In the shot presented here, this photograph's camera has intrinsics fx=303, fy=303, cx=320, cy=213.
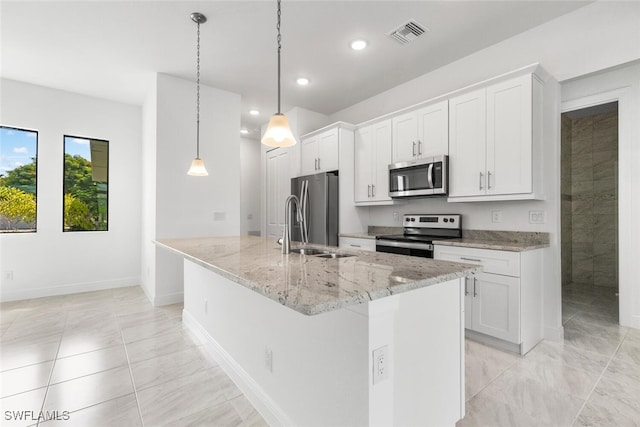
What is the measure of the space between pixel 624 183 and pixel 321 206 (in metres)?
3.11

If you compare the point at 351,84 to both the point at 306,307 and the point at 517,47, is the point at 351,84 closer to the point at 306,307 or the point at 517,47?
the point at 517,47

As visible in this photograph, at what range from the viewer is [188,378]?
81.4 inches

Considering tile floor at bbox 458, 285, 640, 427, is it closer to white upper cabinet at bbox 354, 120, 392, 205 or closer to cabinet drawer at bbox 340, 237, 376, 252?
cabinet drawer at bbox 340, 237, 376, 252

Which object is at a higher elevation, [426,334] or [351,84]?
[351,84]

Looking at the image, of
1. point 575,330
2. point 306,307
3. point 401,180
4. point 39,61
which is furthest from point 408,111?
point 39,61

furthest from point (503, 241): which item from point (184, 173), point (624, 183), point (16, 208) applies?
point (16, 208)

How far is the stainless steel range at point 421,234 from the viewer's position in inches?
119

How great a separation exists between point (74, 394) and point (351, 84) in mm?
4017

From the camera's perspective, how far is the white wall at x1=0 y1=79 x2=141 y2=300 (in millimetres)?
Result: 3975

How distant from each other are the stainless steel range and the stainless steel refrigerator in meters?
0.84

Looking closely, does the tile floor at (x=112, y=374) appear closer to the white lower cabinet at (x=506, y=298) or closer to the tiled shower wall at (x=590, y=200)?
the white lower cabinet at (x=506, y=298)

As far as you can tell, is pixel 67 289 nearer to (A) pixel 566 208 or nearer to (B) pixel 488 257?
(B) pixel 488 257

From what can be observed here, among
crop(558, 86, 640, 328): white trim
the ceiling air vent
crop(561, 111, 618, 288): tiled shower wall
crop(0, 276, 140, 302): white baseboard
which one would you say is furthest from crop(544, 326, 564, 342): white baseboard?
crop(0, 276, 140, 302): white baseboard

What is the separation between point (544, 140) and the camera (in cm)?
266
